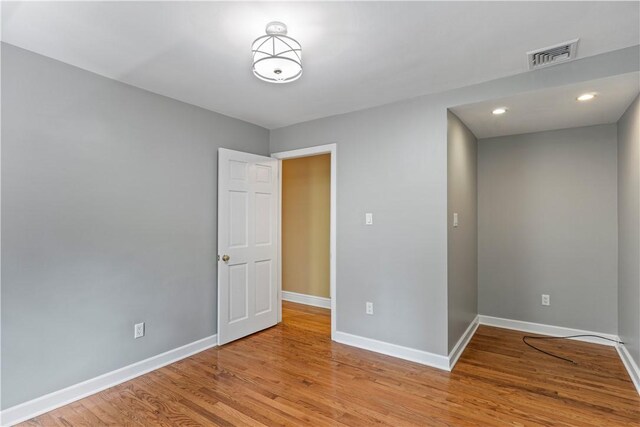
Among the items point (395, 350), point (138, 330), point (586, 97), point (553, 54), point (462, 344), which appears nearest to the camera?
point (553, 54)

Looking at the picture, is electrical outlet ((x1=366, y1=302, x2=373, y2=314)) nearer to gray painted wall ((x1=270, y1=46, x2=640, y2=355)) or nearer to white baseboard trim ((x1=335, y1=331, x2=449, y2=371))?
gray painted wall ((x1=270, y1=46, x2=640, y2=355))

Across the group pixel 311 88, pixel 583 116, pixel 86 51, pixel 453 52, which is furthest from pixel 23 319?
pixel 583 116

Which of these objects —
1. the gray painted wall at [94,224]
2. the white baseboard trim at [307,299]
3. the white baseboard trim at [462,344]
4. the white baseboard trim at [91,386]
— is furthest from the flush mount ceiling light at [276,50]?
the white baseboard trim at [307,299]

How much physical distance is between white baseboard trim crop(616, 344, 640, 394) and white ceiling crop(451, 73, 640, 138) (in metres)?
2.16

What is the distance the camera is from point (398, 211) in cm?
307

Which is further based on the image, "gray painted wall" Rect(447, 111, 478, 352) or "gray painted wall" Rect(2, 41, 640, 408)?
"gray painted wall" Rect(447, 111, 478, 352)

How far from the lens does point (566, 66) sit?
2328 mm

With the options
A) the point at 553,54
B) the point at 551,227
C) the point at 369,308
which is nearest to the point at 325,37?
the point at 553,54

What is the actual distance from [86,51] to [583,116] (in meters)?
4.23

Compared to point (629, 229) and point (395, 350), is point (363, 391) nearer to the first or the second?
point (395, 350)

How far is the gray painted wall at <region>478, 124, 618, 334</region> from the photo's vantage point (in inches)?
132

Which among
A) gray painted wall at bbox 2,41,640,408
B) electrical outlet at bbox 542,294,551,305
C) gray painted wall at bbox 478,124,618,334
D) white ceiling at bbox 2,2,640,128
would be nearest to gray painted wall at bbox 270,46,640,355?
gray painted wall at bbox 2,41,640,408

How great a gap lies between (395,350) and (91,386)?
254 centimetres

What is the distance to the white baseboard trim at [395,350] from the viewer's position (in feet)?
9.26
